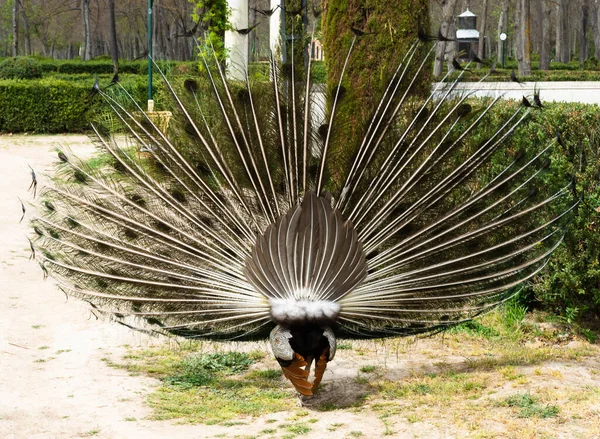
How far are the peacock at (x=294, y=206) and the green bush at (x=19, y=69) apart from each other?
27.3 m

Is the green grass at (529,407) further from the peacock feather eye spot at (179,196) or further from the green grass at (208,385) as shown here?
the peacock feather eye spot at (179,196)

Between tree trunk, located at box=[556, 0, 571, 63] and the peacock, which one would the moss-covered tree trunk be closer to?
the peacock

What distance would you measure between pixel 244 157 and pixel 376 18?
127 inches

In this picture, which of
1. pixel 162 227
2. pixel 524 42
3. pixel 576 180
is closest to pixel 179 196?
pixel 162 227

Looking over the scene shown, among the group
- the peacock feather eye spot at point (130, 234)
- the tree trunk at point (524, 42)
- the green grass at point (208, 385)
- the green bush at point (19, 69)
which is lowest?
the green grass at point (208, 385)

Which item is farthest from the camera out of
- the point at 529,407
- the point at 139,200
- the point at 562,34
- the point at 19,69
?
the point at 562,34

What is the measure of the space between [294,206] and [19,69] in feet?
95.2

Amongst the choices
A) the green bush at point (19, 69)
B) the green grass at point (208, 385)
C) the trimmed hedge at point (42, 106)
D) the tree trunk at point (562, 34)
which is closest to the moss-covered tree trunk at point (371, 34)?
the green grass at point (208, 385)

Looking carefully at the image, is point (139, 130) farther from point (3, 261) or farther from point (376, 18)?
point (3, 261)

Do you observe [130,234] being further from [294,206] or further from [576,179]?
[576,179]

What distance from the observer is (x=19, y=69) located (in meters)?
32.4

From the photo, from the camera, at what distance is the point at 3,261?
1026 cm

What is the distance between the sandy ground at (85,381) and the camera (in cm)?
538

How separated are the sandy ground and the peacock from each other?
489 millimetres
